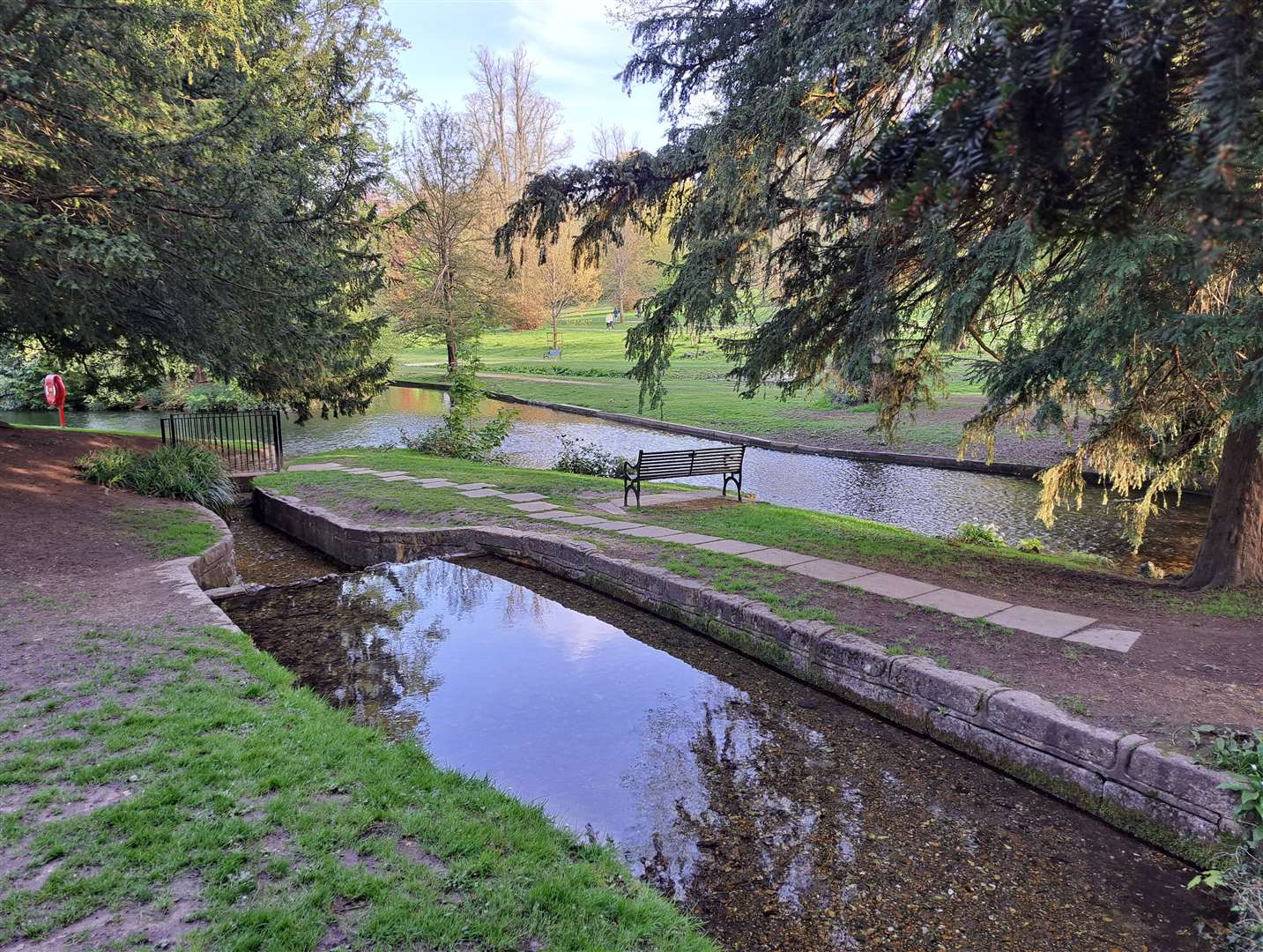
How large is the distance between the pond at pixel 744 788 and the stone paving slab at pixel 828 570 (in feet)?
4.49

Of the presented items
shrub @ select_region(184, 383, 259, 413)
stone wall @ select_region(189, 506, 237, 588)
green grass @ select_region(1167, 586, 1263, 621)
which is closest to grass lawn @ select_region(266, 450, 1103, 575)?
green grass @ select_region(1167, 586, 1263, 621)

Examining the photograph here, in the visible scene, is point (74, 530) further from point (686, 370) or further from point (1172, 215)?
point (686, 370)

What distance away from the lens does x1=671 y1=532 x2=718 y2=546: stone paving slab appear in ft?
25.9

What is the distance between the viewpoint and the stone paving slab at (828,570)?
6.57 metres

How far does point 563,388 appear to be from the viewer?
1254 inches

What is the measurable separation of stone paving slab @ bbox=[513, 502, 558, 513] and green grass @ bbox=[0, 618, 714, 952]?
576 cm

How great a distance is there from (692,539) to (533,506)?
280cm

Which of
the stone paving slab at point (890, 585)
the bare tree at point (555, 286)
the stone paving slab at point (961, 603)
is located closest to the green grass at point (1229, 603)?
the stone paving slab at point (961, 603)

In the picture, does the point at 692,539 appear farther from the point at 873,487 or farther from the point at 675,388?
the point at 675,388

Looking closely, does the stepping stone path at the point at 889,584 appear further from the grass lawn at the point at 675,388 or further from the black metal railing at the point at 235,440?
the black metal railing at the point at 235,440

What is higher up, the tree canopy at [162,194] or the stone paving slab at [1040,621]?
the tree canopy at [162,194]

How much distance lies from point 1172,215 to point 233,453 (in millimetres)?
14895

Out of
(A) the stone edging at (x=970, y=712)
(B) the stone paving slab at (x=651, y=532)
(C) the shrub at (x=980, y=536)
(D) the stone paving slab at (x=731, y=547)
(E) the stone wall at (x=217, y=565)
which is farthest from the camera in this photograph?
(C) the shrub at (x=980, y=536)

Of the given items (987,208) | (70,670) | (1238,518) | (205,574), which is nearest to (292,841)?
(70,670)
